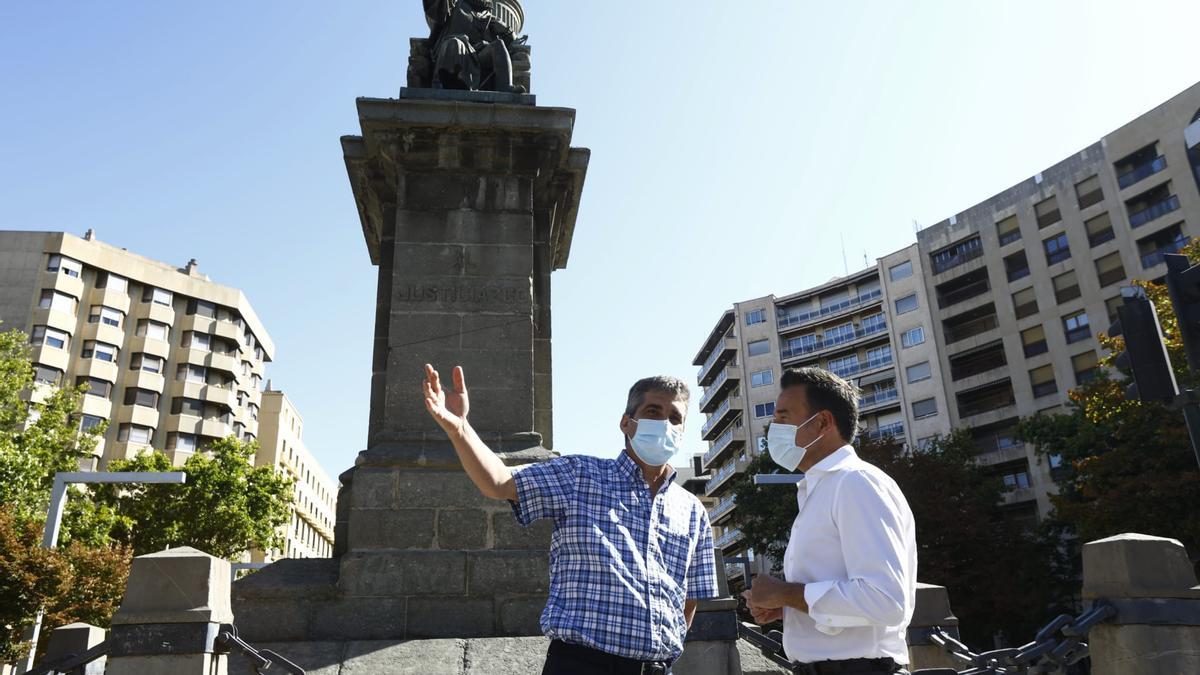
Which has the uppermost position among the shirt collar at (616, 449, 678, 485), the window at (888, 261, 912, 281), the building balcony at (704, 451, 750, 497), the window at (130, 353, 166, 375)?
the window at (888, 261, 912, 281)

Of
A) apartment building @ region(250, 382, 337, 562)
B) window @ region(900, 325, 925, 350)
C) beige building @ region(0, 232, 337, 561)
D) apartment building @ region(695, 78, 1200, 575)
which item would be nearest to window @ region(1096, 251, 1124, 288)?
apartment building @ region(695, 78, 1200, 575)

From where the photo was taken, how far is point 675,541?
10.6 ft

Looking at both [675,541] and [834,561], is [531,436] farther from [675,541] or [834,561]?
[834,561]

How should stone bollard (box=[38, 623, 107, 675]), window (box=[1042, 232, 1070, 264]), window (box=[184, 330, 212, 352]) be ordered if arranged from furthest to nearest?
window (box=[184, 330, 212, 352]) < window (box=[1042, 232, 1070, 264]) < stone bollard (box=[38, 623, 107, 675])

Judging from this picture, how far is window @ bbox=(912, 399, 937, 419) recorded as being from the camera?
54259mm

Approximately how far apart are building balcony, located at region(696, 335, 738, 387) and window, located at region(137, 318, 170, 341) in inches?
1706

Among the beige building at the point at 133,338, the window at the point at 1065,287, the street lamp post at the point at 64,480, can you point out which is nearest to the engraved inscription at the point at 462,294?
the street lamp post at the point at 64,480

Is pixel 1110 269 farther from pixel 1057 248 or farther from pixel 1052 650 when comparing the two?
pixel 1052 650

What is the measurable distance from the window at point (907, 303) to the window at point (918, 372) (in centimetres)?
414

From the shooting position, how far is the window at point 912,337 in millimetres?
56375

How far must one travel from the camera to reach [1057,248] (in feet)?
156

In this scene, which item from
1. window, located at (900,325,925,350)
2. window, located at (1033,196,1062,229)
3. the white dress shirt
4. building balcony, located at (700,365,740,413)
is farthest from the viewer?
building balcony, located at (700,365,740,413)

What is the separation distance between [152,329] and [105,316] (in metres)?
3.17

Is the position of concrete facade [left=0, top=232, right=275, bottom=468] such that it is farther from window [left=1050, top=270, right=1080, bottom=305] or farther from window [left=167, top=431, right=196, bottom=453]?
window [left=1050, top=270, right=1080, bottom=305]
